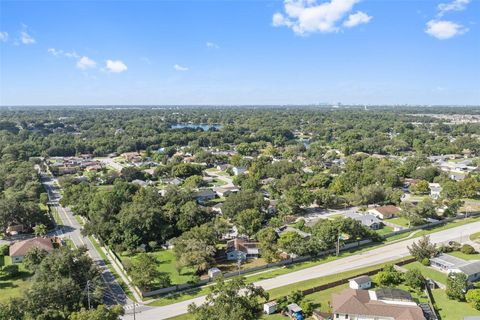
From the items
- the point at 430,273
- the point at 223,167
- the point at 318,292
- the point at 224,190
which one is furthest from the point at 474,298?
the point at 223,167

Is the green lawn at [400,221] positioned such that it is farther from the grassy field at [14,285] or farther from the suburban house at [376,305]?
the grassy field at [14,285]

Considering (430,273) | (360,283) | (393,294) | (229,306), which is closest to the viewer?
(229,306)

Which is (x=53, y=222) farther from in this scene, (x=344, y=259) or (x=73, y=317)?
(x=344, y=259)

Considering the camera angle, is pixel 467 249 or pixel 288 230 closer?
pixel 467 249

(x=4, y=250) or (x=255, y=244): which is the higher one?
(x=255, y=244)

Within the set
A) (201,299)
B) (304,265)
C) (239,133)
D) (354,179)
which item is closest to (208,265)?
(201,299)

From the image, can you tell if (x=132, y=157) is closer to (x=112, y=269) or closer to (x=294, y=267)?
(x=112, y=269)
